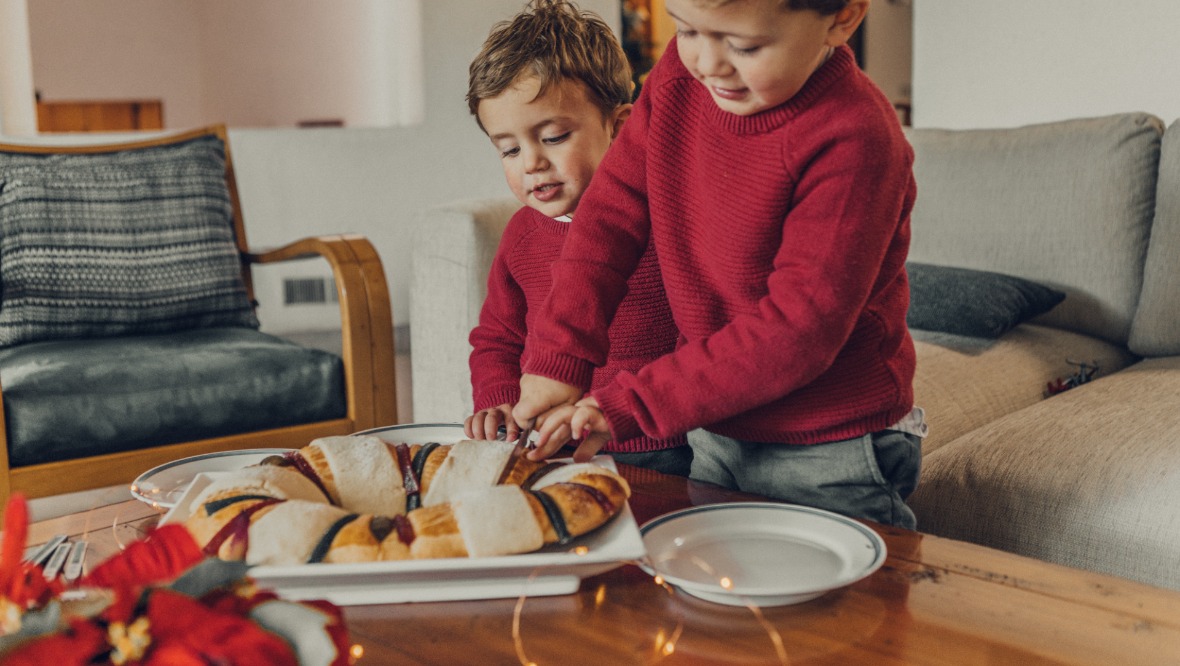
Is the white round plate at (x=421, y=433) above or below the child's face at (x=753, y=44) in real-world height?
below

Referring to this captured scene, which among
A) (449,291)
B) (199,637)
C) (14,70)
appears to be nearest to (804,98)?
(199,637)

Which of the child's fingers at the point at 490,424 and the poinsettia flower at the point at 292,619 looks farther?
the child's fingers at the point at 490,424

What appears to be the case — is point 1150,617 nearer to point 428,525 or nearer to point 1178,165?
point 428,525

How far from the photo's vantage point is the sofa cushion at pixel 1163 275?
204 centimetres

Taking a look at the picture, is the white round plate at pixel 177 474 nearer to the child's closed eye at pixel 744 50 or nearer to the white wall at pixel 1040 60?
the child's closed eye at pixel 744 50

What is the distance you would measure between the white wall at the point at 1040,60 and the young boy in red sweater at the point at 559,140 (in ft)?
5.75

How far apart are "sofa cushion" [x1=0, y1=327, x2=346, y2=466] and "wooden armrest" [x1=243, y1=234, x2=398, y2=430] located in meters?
0.05

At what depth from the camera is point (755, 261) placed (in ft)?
3.18

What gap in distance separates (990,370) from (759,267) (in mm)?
1168

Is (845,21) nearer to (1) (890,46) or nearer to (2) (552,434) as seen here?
(2) (552,434)

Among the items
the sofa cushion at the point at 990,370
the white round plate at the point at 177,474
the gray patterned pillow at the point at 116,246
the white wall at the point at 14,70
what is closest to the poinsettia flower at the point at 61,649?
the white round plate at the point at 177,474

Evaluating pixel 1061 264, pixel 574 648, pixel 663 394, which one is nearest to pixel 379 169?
pixel 1061 264

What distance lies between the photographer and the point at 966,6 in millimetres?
2826

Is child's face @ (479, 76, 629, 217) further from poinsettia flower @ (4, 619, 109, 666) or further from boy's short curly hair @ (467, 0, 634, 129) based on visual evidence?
poinsettia flower @ (4, 619, 109, 666)
